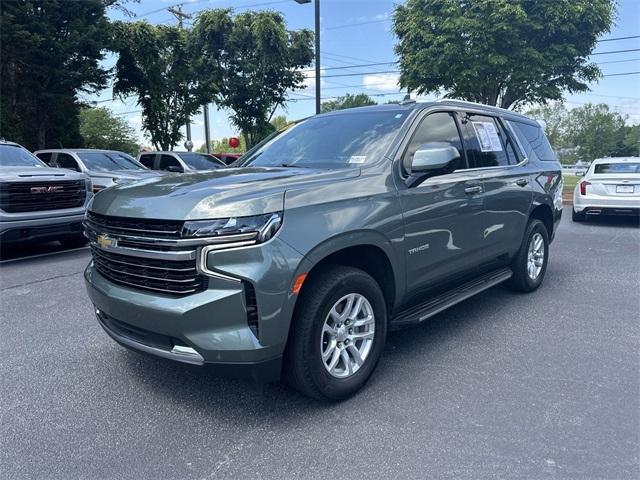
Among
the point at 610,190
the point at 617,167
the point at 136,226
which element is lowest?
the point at 610,190

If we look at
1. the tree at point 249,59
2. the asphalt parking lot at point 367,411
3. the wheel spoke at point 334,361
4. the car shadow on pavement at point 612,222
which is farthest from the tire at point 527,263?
the tree at point 249,59

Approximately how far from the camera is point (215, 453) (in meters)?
2.58

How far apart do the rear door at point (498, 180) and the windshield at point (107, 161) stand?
8.81m

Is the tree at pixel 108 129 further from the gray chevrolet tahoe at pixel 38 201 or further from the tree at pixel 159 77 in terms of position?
the gray chevrolet tahoe at pixel 38 201

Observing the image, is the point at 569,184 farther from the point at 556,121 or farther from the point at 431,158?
the point at 556,121

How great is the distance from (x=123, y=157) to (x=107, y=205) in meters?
9.65

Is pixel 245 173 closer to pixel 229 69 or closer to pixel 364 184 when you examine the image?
pixel 364 184

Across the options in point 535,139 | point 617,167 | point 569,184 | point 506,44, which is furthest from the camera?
point 569,184

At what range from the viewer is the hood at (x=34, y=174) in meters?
6.89

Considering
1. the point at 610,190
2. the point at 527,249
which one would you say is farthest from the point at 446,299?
the point at 610,190

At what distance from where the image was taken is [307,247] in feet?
8.87

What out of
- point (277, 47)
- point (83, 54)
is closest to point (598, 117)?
point (277, 47)

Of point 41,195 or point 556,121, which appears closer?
point 41,195

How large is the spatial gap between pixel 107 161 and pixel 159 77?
36.9ft
